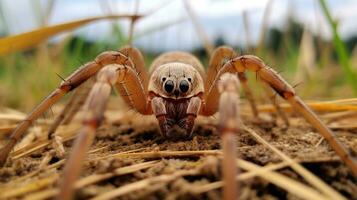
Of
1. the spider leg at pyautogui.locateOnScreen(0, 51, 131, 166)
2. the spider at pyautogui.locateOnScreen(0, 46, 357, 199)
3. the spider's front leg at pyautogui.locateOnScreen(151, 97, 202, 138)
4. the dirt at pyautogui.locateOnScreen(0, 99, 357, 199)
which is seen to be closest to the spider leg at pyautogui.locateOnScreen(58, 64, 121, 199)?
the spider at pyautogui.locateOnScreen(0, 46, 357, 199)

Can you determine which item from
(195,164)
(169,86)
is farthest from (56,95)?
(195,164)

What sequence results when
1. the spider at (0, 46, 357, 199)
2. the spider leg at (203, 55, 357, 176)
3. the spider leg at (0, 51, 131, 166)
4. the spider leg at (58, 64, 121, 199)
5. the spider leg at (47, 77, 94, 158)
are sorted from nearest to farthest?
1. the spider leg at (58, 64, 121, 199)
2. the spider at (0, 46, 357, 199)
3. the spider leg at (203, 55, 357, 176)
4. the spider leg at (0, 51, 131, 166)
5. the spider leg at (47, 77, 94, 158)

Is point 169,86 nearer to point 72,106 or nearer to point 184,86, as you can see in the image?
point 184,86

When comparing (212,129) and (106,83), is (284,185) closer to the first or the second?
(106,83)

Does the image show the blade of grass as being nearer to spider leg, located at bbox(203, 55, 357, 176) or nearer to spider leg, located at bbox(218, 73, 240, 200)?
spider leg, located at bbox(203, 55, 357, 176)

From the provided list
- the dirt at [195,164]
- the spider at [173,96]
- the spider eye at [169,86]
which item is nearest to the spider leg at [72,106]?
the spider at [173,96]

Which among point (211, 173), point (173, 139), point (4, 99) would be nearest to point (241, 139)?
point (173, 139)
